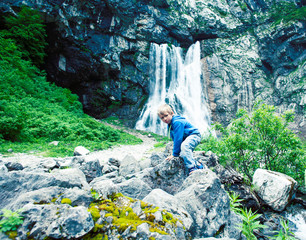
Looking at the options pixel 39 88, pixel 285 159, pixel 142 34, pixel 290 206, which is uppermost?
pixel 142 34

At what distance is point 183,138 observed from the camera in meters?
3.34

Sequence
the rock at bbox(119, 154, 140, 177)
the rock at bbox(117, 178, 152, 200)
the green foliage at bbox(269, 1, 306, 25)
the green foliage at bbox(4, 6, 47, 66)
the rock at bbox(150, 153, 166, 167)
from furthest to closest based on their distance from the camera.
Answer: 1. the green foliage at bbox(269, 1, 306, 25)
2. the green foliage at bbox(4, 6, 47, 66)
3. the rock at bbox(150, 153, 166, 167)
4. the rock at bbox(119, 154, 140, 177)
5. the rock at bbox(117, 178, 152, 200)

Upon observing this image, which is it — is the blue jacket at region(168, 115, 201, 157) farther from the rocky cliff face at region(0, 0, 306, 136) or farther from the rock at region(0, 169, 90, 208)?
the rocky cliff face at region(0, 0, 306, 136)

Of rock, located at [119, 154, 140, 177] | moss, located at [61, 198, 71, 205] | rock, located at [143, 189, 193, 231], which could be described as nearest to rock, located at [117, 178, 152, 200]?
rock, located at [143, 189, 193, 231]

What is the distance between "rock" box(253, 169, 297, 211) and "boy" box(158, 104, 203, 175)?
2179mm

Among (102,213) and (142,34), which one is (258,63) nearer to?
(142,34)

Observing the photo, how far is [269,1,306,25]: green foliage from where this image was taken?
899 inches

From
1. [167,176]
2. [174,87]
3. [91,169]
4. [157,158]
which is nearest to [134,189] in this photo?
[167,176]

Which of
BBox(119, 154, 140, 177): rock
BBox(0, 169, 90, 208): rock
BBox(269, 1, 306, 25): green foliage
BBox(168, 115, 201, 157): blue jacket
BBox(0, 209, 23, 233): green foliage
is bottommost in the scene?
BBox(119, 154, 140, 177): rock

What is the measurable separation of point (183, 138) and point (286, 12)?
108 feet

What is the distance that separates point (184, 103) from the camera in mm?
22641

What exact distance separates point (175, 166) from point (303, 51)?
3044 centimetres

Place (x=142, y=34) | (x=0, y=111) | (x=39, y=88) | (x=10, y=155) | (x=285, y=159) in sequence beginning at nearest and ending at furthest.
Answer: (x=285, y=159) → (x=10, y=155) → (x=0, y=111) → (x=39, y=88) → (x=142, y=34)

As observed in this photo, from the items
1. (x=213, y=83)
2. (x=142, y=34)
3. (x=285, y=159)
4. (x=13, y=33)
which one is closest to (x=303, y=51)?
(x=213, y=83)
